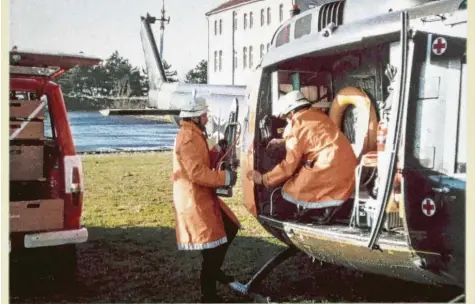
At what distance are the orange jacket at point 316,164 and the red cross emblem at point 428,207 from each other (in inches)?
31.1

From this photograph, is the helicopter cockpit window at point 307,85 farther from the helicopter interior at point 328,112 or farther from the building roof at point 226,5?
the building roof at point 226,5

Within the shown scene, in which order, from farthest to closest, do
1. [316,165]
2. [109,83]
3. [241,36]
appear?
1. [241,36]
2. [109,83]
3. [316,165]

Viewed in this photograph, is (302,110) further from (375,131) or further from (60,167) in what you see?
(60,167)

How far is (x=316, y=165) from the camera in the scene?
142 inches

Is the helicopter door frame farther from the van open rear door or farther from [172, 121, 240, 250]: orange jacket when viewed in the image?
the van open rear door

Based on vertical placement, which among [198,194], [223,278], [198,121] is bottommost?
[223,278]

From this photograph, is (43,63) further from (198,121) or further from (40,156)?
(198,121)

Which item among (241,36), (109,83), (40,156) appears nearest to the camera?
(40,156)

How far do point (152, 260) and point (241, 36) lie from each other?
6.58 ft

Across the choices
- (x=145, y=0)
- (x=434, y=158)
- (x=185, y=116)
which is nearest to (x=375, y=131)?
(x=434, y=158)

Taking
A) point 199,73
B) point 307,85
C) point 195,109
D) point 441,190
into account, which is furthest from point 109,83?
point 441,190

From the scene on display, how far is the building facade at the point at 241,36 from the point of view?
15.0ft

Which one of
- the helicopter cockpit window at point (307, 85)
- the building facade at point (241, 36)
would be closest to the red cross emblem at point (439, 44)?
the helicopter cockpit window at point (307, 85)

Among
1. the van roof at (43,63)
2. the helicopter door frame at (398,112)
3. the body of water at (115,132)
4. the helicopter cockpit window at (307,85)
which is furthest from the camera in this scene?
the body of water at (115,132)
